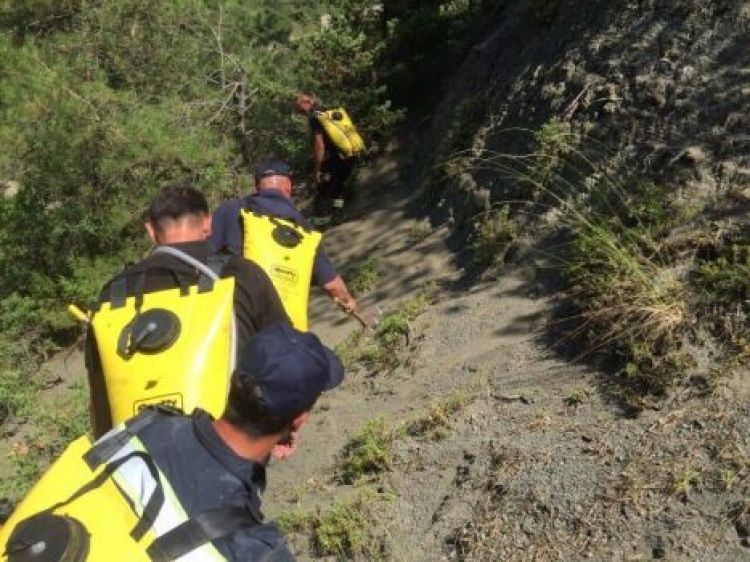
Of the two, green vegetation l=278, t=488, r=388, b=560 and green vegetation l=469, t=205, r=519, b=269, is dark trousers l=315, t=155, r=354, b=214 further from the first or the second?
green vegetation l=278, t=488, r=388, b=560

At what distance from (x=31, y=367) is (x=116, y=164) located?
2450mm

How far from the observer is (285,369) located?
6.42 feet

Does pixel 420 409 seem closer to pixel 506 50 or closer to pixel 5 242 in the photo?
pixel 506 50

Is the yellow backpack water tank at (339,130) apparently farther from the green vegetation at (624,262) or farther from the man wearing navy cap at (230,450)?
the man wearing navy cap at (230,450)

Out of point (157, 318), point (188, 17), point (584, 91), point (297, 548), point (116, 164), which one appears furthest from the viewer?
point (188, 17)

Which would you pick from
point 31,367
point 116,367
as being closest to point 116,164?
point 31,367

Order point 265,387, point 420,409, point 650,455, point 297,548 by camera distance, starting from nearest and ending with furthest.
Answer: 1. point 265,387
2. point 650,455
3. point 297,548
4. point 420,409

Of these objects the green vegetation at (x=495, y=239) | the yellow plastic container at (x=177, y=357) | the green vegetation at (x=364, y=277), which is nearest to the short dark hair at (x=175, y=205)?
the yellow plastic container at (x=177, y=357)

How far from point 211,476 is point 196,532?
17 centimetres

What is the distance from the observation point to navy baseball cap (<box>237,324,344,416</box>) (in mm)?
1937

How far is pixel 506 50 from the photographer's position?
8102mm

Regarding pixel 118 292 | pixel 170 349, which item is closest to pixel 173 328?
pixel 170 349

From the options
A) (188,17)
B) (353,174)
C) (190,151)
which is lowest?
(353,174)

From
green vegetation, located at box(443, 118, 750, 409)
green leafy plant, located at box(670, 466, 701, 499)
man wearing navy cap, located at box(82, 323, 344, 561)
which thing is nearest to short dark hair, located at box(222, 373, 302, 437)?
man wearing navy cap, located at box(82, 323, 344, 561)
